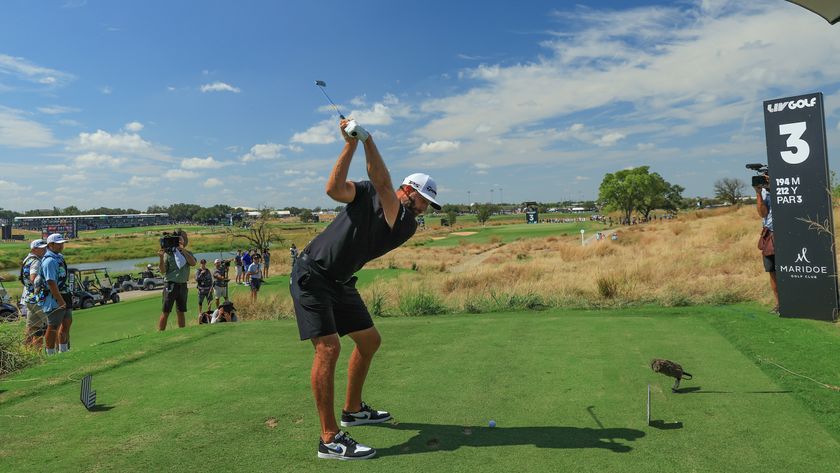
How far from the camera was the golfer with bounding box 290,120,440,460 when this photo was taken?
3297 mm

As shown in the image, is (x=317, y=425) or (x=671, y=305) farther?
(x=671, y=305)

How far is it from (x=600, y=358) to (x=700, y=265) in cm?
1257

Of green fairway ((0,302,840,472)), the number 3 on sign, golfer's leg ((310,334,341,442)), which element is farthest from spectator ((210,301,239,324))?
the number 3 on sign

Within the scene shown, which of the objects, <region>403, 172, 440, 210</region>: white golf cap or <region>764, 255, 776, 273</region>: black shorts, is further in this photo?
<region>764, 255, 776, 273</region>: black shorts

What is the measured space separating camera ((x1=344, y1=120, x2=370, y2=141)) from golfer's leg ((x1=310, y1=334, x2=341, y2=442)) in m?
1.41

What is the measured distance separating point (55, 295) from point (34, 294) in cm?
54

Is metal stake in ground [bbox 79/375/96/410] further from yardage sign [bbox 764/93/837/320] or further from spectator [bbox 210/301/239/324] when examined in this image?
yardage sign [bbox 764/93/837/320]

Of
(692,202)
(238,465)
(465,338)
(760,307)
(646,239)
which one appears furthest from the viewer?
(692,202)

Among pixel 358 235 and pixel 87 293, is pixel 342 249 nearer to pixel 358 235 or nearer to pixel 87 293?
pixel 358 235

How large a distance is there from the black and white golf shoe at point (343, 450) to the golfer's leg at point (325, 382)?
0.17 ft

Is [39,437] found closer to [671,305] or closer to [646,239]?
[671,305]

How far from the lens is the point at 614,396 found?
426 centimetres

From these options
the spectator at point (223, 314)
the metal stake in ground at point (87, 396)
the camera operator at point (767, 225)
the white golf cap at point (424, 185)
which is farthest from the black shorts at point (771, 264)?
the spectator at point (223, 314)

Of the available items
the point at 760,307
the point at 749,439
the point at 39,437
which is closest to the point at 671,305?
the point at 760,307
